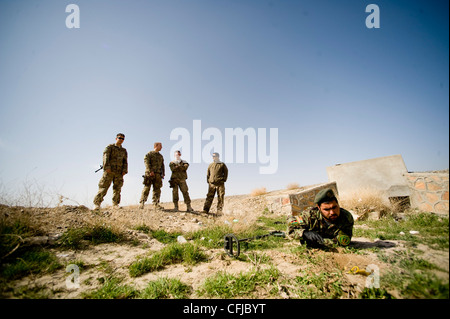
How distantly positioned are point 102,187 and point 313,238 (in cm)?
657

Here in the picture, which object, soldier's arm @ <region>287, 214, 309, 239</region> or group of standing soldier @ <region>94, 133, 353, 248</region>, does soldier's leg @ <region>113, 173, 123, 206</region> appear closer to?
group of standing soldier @ <region>94, 133, 353, 248</region>

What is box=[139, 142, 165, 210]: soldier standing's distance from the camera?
672 centimetres

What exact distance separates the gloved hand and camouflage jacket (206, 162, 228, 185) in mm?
4681

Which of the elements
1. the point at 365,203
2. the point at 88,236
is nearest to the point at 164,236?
the point at 88,236

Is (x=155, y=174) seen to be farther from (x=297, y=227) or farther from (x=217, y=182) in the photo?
(x=297, y=227)

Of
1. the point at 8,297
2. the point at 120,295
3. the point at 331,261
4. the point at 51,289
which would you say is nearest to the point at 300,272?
the point at 331,261

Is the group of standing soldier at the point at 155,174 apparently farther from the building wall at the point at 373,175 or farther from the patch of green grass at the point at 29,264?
the building wall at the point at 373,175

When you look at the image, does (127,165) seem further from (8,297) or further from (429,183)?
(429,183)

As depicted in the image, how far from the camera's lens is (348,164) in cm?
Result: 1078

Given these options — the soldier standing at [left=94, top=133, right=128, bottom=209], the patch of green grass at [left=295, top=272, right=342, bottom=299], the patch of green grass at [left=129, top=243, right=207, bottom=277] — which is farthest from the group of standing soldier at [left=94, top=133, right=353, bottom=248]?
the patch of green grass at [left=129, top=243, right=207, bottom=277]

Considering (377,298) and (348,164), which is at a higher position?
(348,164)

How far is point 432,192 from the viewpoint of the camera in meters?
1.52

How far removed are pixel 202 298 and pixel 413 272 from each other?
6.65ft

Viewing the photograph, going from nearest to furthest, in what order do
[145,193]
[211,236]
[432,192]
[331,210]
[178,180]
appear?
[432,192]
[331,210]
[211,236]
[145,193]
[178,180]
